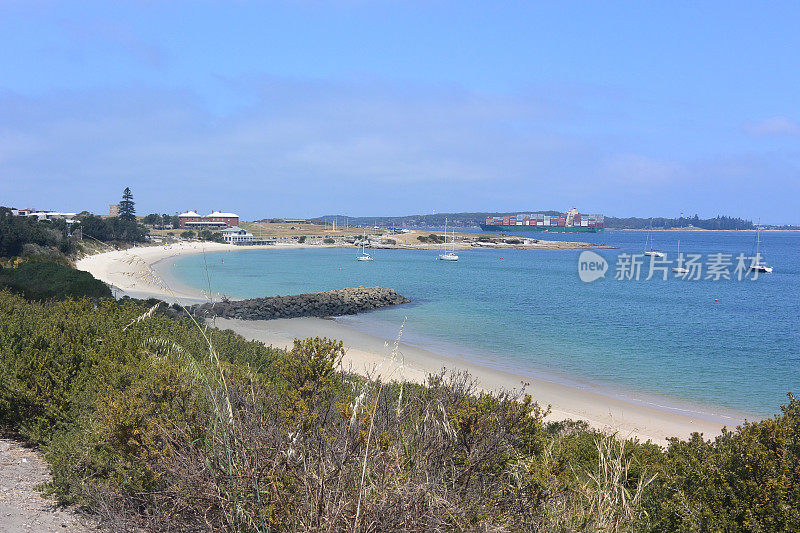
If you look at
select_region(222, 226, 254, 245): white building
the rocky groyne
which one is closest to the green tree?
select_region(222, 226, 254, 245): white building

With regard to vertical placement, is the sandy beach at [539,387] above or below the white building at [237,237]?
below

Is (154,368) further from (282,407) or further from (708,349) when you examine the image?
(708,349)

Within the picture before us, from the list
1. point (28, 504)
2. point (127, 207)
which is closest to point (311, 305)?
point (28, 504)

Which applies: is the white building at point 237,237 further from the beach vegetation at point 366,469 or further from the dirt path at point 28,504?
the beach vegetation at point 366,469

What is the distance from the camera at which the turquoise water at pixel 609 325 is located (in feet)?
60.1

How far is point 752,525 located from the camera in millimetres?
2668

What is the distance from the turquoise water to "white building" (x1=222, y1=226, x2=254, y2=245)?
60.2 metres

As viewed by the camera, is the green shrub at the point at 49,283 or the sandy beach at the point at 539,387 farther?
the green shrub at the point at 49,283

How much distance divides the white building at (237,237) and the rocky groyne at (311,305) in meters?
86.2

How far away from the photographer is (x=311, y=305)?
32219mm

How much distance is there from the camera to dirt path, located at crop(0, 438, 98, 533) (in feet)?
12.5

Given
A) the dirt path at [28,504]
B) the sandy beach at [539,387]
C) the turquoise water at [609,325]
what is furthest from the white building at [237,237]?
the dirt path at [28,504]

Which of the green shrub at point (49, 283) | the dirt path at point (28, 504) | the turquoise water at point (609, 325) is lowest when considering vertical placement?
the turquoise water at point (609, 325)

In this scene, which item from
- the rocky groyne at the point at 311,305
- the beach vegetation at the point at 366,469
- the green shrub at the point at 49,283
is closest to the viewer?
the beach vegetation at the point at 366,469
